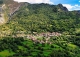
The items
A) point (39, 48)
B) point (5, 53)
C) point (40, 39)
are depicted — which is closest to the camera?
point (5, 53)

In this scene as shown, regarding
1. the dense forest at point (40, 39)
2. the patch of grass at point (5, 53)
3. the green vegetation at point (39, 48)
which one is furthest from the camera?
the dense forest at point (40, 39)

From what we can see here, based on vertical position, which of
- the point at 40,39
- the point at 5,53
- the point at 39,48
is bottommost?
the point at 5,53

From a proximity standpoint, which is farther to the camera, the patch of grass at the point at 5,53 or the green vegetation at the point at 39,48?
the green vegetation at the point at 39,48

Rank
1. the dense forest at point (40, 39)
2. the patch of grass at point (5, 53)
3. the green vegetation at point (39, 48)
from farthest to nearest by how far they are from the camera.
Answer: the dense forest at point (40, 39)
the green vegetation at point (39, 48)
the patch of grass at point (5, 53)

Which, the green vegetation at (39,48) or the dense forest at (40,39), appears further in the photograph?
the dense forest at (40,39)

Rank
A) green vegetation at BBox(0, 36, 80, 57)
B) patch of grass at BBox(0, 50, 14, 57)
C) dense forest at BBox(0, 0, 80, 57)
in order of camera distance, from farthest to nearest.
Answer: dense forest at BBox(0, 0, 80, 57)
green vegetation at BBox(0, 36, 80, 57)
patch of grass at BBox(0, 50, 14, 57)

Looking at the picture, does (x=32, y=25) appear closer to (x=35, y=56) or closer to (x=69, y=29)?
(x=69, y=29)

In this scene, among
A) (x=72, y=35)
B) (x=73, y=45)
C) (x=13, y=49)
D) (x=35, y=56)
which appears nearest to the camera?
(x=35, y=56)

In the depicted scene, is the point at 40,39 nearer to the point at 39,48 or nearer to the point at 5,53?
the point at 39,48

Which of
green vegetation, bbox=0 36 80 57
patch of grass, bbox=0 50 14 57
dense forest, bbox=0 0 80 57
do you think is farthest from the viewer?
dense forest, bbox=0 0 80 57

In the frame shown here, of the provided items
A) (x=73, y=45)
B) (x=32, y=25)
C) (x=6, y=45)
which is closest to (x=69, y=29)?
(x=32, y=25)

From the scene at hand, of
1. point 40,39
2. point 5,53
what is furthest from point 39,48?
point 40,39
